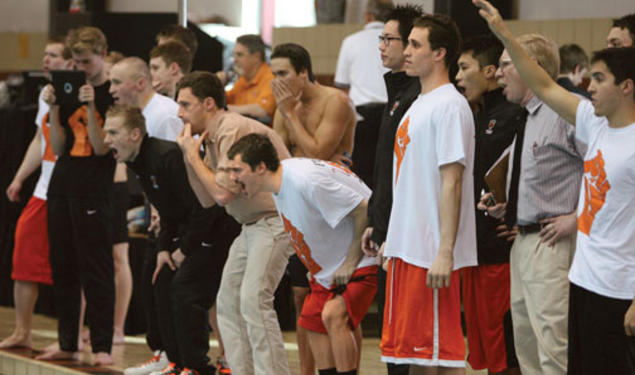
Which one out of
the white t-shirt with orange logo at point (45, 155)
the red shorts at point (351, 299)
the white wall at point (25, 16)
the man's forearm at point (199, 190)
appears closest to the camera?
the red shorts at point (351, 299)

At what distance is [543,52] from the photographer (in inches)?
131

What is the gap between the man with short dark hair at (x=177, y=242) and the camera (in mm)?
4191

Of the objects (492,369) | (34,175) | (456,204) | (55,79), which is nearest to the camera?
(456,204)

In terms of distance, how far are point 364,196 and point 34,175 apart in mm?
3885

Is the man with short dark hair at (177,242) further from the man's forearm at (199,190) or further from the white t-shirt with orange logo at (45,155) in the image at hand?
the white t-shirt with orange logo at (45,155)

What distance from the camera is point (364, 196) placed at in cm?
376

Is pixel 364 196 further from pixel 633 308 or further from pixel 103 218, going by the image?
pixel 103 218

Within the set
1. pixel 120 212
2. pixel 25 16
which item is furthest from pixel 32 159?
pixel 25 16

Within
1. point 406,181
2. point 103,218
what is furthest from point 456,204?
point 103,218

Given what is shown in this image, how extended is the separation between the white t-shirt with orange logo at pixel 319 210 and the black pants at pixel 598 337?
3.49 ft

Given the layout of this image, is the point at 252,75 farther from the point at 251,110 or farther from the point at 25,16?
the point at 25,16

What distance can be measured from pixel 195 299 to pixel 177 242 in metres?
0.35

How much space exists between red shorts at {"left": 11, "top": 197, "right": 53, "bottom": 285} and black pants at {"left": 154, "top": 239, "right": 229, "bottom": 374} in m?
1.59

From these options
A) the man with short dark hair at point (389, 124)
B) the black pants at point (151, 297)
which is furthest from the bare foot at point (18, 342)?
the man with short dark hair at point (389, 124)
